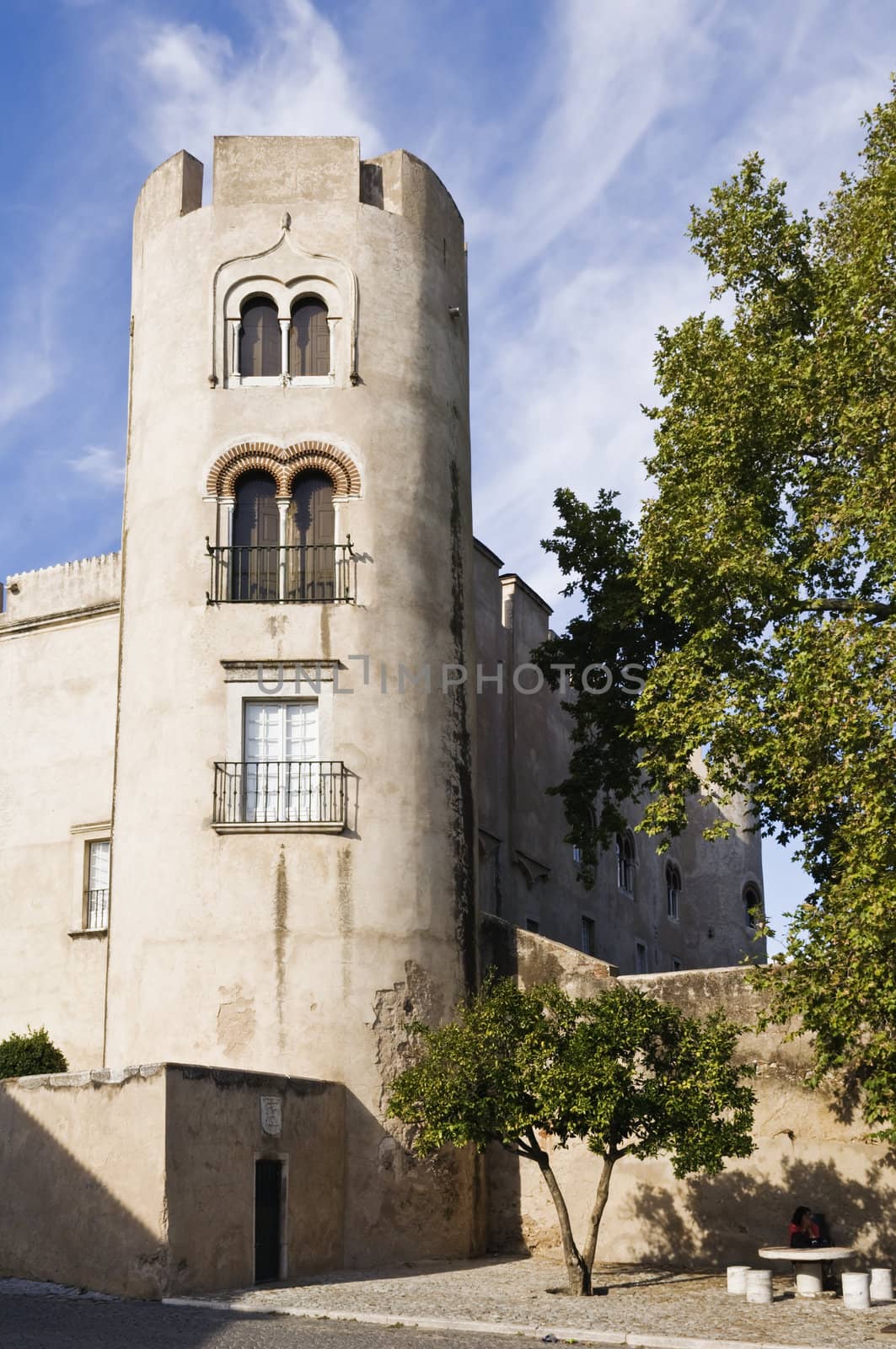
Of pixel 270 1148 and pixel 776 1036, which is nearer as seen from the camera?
pixel 270 1148

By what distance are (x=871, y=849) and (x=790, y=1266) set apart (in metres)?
6.27

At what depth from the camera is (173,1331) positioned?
14625mm

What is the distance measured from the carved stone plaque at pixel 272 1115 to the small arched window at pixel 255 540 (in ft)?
24.8

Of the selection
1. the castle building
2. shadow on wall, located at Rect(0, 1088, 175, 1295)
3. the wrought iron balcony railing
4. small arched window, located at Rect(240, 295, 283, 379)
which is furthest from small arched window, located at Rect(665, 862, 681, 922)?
shadow on wall, located at Rect(0, 1088, 175, 1295)

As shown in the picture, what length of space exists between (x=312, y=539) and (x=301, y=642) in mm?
1747

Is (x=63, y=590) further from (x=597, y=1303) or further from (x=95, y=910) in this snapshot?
Answer: (x=597, y=1303)

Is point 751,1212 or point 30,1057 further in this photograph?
point 30,1057

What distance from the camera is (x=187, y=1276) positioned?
1728cm

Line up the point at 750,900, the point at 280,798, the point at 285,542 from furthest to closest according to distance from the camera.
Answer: the point at 750,900 → the point at 285,542 → the point at 280,798

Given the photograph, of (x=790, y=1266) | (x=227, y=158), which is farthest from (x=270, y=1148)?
(x=227, y=158)

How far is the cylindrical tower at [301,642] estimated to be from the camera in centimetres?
2131

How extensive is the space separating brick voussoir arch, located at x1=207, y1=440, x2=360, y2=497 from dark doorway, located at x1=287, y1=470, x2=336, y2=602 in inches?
8.7

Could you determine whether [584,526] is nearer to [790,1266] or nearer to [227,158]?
[227,158]

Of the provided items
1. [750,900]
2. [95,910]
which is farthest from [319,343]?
[750,900]
